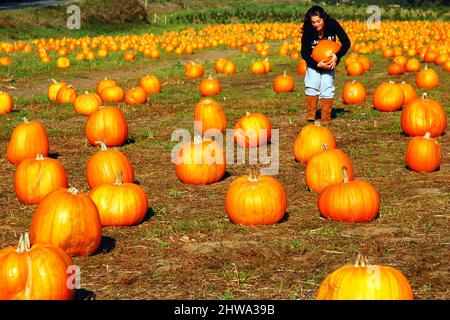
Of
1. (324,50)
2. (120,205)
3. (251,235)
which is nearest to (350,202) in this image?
(251,235)

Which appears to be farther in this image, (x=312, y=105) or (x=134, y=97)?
(x=134, y=97)

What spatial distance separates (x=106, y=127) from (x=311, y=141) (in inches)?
132

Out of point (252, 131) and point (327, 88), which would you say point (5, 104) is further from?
point (327, 88)

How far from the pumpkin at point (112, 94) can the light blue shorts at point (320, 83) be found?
15.9 feet

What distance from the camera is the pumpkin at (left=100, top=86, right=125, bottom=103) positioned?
663 inches

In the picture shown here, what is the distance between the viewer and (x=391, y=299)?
484 centimetres

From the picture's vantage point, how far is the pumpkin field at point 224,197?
589 cm

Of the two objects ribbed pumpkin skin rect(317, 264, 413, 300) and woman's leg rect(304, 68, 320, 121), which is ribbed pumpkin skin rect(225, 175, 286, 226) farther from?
woman's leg rect(304, 68, 320, 121)

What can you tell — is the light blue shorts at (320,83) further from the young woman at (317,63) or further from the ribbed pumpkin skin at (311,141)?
the ribbed pumpkin skin at (311,141)

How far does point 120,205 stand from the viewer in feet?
25.5

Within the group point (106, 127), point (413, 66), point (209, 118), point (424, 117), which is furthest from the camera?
point (413, 66)

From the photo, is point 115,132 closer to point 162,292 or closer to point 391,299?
point 162,292

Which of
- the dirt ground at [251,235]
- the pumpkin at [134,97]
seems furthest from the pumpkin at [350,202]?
the pumpkin at [134,97]

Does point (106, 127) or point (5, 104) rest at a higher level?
point (5, 104)
